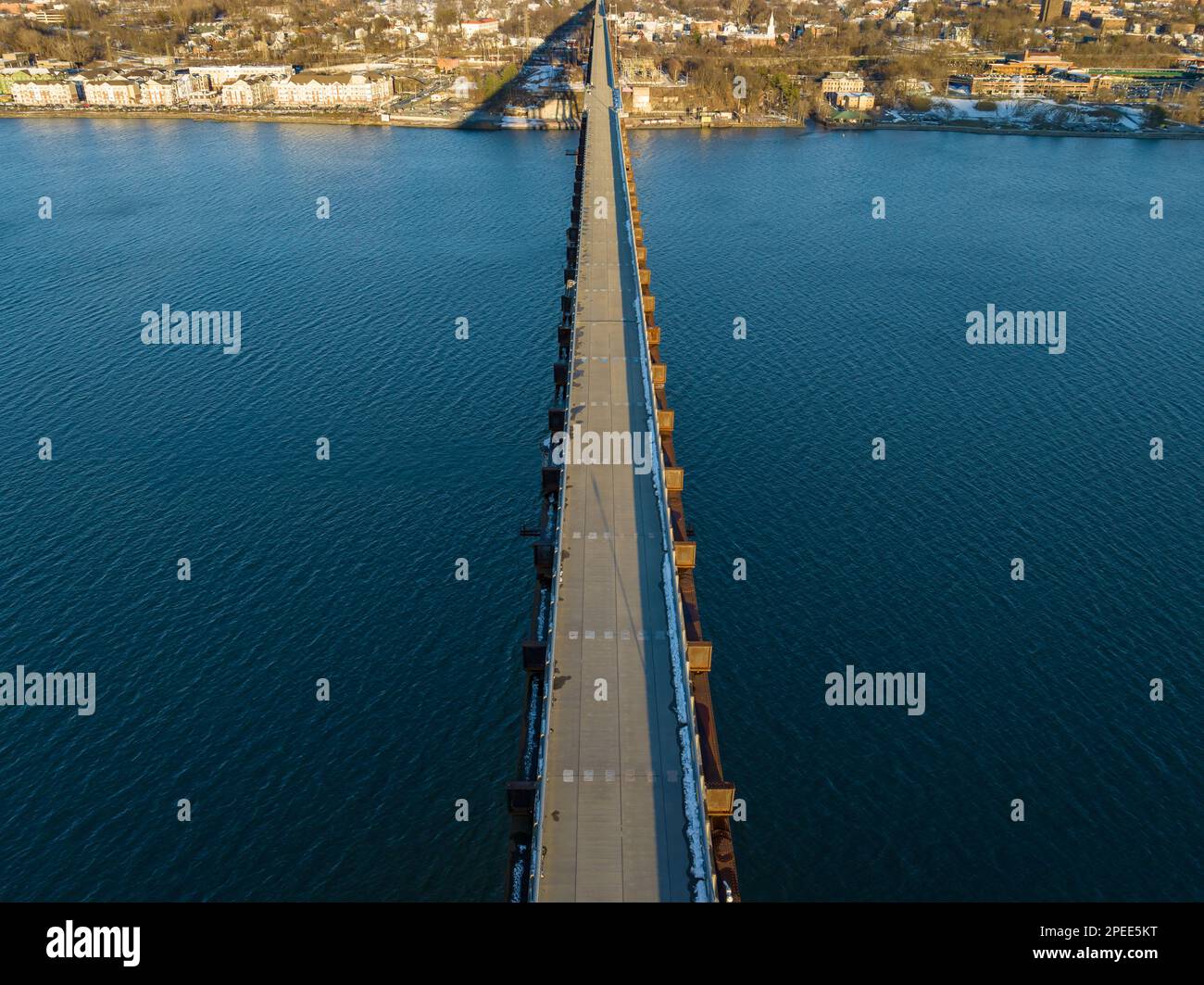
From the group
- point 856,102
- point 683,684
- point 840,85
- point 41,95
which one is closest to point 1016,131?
point 856,102

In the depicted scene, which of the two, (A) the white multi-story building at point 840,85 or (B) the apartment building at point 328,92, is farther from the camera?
(A) the white multi-story building at point 840,85

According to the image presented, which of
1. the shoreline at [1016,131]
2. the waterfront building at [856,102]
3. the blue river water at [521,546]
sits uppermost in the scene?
the waterfront building at [856,102]

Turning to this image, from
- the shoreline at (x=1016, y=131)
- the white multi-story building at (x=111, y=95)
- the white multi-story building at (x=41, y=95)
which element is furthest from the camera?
the white multi-story building at (x=111, y=95)

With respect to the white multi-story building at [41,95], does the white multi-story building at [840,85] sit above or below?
below

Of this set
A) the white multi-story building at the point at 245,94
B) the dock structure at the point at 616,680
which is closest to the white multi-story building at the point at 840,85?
the white multi-story building at the point at 245,94

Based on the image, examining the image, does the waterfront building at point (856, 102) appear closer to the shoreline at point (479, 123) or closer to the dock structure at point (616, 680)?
the shoreline at point (479, 123)

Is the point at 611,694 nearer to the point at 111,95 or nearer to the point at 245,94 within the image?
the point at 245,94

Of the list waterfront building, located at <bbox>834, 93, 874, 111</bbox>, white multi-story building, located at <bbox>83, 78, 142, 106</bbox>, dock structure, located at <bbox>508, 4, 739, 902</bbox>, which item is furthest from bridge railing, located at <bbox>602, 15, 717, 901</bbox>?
white multi-story building, located at <bbox>83, 78, 142, 106</bbox>
